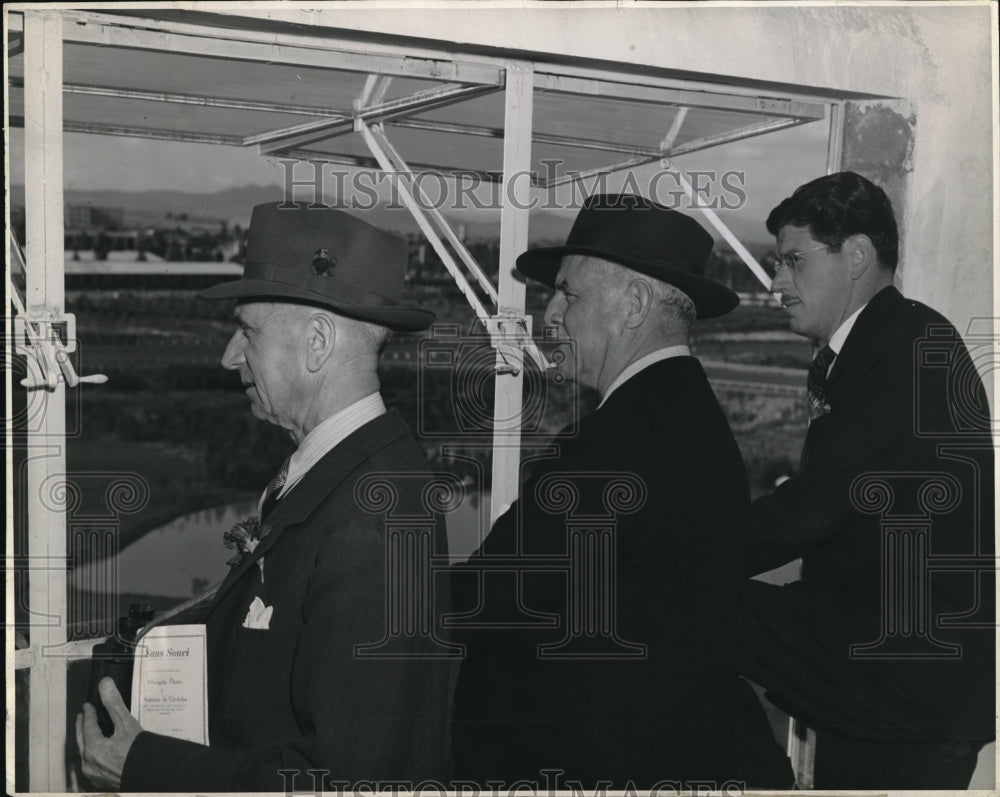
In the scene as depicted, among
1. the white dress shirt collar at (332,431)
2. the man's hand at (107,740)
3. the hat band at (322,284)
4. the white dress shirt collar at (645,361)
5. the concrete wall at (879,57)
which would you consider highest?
the concrete wall at (879,57)

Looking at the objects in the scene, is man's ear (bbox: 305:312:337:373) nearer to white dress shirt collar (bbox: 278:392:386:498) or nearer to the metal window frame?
white dress shirt collar (bbox: 278:392:386:498)

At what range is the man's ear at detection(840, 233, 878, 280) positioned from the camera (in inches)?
109

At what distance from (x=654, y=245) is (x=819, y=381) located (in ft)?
2.45

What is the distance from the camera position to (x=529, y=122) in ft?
8.54

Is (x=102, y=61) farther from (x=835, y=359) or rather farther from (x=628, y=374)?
(x=835, y=359)

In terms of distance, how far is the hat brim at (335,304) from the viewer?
182 cm

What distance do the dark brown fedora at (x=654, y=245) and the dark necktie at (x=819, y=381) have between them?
0.52 m

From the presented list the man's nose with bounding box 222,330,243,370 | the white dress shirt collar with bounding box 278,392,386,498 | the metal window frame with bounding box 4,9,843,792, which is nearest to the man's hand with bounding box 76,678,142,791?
the metal window frame with bounding box 4,9,843,792

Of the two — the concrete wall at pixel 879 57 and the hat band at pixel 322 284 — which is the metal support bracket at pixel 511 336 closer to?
the concrete wall at pixel 879 57

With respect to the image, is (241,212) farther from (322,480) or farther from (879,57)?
(322,480)

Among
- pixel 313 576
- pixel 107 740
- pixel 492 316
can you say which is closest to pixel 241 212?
pixel 492 316

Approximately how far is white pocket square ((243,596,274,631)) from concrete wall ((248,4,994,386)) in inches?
53.6

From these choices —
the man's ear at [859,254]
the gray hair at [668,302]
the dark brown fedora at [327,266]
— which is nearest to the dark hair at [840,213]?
the man's ear at [859,254]

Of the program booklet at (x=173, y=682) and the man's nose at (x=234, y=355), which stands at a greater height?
the man's nose at (x=234, y=355)
